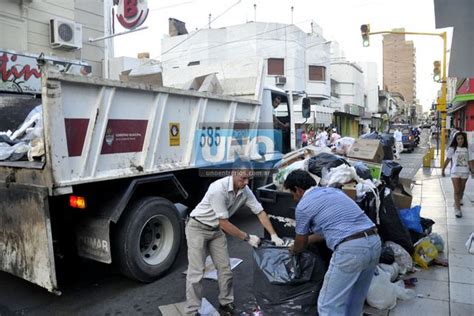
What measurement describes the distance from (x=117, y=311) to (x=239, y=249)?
7.00 feet

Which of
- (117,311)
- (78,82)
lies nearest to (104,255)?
(117,311)

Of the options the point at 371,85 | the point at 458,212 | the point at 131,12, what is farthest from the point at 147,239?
the point at 371,85

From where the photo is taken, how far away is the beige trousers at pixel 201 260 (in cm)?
371

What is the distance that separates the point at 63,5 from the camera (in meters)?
12.5

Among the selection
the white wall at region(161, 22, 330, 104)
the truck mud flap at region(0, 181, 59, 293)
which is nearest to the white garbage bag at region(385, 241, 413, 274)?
the truck mud flap at region(0, 181, 59, 293)

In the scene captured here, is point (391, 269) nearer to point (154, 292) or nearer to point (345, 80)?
point (154, 292)

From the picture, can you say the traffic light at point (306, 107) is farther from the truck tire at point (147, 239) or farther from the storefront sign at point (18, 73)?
the storefront sign at point (18, 73)

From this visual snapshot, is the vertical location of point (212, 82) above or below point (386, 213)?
above

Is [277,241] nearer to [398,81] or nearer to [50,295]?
[50,295]

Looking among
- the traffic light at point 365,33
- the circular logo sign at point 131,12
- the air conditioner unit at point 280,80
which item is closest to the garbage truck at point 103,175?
the circular logo sign at point 131,12

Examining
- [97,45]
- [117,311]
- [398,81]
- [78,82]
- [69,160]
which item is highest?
[398,81]

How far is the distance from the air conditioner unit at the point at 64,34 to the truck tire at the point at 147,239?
29.8 feet

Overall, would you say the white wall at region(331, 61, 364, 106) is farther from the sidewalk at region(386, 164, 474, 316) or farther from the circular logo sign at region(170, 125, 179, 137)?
the circular logo sign at region(170, 125, 179, 137)

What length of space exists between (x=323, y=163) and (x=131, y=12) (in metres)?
9.59
